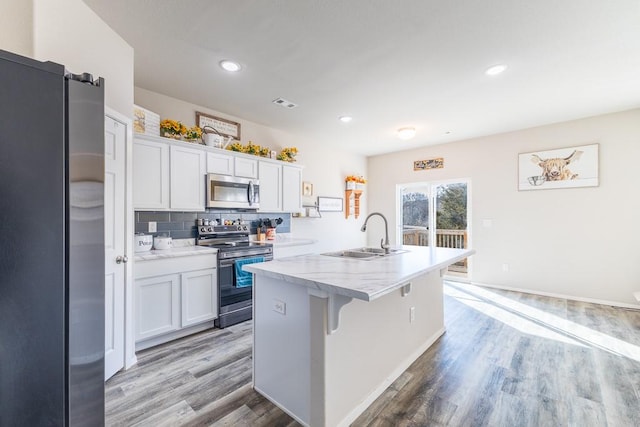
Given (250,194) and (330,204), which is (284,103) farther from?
(330,204)

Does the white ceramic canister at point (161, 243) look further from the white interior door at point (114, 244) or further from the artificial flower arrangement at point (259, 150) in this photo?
the artificial flower arrangement at point (259, 150)

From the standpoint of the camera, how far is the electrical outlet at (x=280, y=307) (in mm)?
1725

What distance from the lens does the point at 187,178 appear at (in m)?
3.12

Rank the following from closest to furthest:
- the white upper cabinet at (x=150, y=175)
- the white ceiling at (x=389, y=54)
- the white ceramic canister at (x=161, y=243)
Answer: the white ceiling at (x=389, y=54), the white upper cabinet at (x=150, y=175), the white ceramic canister at (x=161, y=243)

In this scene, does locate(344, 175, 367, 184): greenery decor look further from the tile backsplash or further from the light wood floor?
the light wood floor

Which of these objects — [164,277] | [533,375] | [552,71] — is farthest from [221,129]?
[533,375]

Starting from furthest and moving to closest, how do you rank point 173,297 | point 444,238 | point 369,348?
1. point 444,238
2. point 173,297
3. point 369,348

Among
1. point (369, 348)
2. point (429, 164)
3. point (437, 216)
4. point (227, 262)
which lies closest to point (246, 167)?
point (227, 262)

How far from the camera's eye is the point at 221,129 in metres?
3.76

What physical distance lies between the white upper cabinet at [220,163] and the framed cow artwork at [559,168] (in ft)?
14.8

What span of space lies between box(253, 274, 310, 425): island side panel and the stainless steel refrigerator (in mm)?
958

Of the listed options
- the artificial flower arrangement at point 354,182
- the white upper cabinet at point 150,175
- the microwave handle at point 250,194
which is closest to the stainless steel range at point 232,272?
the microwave handle at point 250,194

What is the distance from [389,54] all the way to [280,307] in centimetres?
223

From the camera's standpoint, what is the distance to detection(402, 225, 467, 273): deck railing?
520 cm
